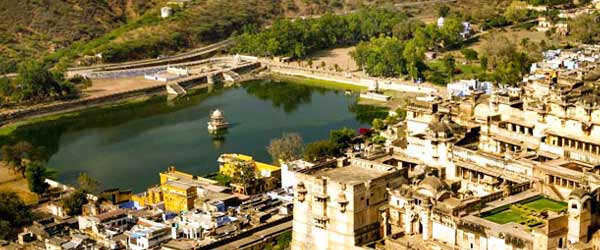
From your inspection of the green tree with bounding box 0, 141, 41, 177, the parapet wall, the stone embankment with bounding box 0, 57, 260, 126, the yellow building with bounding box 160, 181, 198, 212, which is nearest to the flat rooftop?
the yellow building with bounding box 160, 181, 198, 212

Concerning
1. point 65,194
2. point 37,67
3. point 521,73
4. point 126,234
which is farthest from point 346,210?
point 37,67

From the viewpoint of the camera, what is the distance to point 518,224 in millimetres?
20609

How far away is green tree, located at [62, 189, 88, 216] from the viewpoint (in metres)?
32.9

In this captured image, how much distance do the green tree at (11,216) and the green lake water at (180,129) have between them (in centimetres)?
459

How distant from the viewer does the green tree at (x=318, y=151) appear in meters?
35.9

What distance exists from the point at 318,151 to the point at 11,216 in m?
11.5

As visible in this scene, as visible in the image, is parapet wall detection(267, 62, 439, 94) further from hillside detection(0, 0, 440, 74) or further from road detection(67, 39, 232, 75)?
hillside detection(0, 0, 440, 74)

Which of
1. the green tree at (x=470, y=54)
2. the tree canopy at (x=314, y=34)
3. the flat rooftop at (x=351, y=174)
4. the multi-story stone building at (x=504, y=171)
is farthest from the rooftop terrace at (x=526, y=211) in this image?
the tree canopy at (x=314, y=34)

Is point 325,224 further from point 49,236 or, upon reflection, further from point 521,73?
point 521,73

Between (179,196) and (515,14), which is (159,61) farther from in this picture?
(179,196)

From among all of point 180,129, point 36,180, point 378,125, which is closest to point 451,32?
point 378,125

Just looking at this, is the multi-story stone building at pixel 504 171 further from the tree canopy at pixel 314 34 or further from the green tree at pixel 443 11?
the green tree at pixel 443 11

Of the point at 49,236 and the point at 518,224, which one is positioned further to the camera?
the point at 49,236

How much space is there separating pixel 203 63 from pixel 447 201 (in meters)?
46.5
